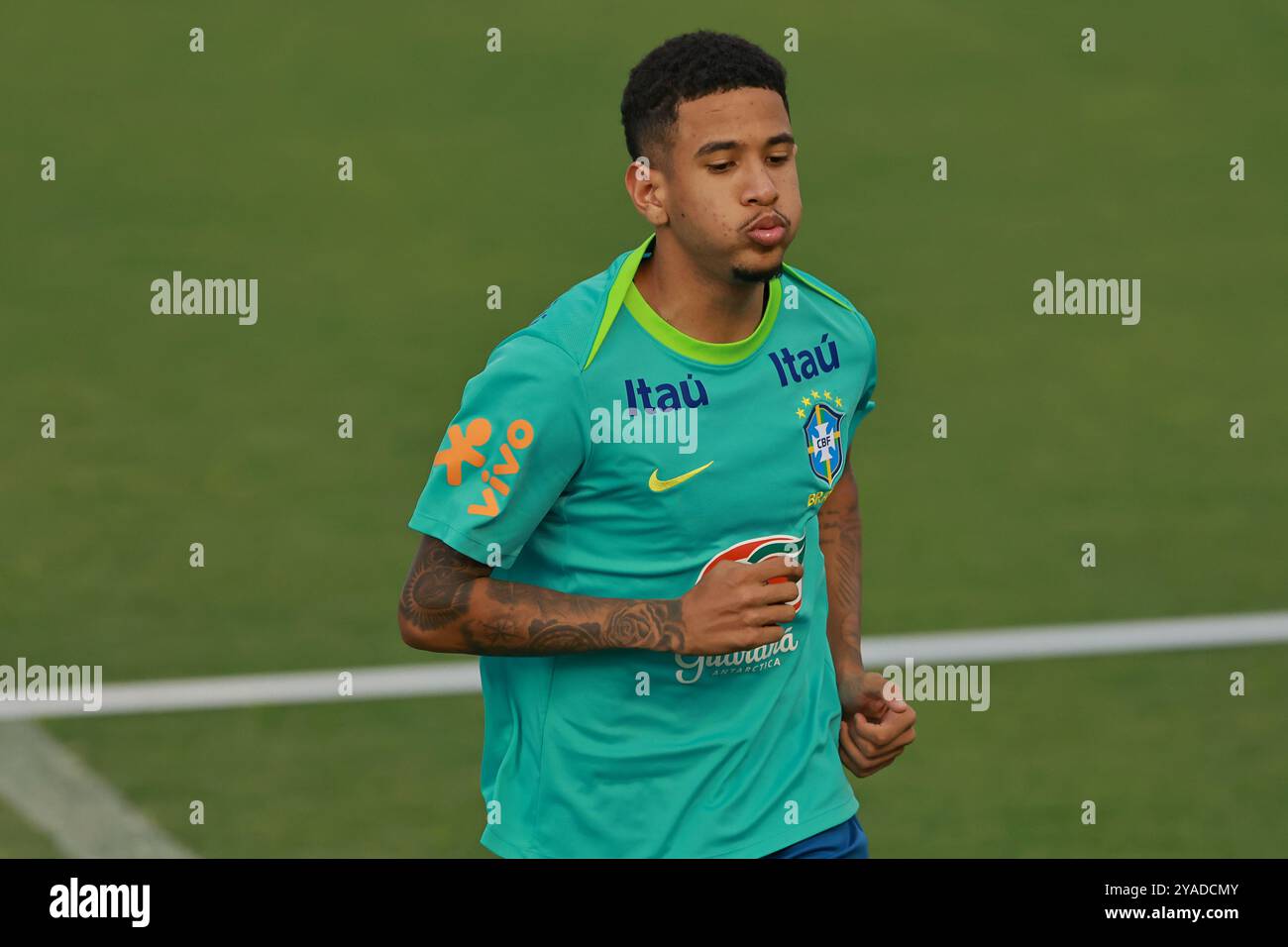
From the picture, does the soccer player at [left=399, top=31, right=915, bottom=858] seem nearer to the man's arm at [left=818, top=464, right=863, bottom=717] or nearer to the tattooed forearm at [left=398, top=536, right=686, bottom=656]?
the tattooed forearm at [left=398, top=536, right=686, bottom=656]

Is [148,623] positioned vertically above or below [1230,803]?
above

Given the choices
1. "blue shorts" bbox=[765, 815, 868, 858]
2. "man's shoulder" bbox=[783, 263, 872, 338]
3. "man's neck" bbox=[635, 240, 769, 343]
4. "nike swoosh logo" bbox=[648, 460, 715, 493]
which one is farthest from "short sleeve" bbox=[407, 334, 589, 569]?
"blue shorts" bbox=[765, 815, 868, 858]

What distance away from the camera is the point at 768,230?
227 inches

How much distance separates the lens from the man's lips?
5.76 meters

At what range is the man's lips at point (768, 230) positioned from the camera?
5762mm

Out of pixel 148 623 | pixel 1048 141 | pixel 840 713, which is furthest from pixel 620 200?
pixel 840 713

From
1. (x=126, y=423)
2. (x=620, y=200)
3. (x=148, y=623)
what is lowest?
(x=148, y=623)

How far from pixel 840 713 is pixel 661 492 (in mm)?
918

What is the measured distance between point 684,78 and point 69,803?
499 centimetres

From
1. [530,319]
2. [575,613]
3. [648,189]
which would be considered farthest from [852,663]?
[530,319]

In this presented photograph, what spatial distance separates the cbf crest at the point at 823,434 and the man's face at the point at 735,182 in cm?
43

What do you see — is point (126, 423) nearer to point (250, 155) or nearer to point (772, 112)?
point (250, 155)

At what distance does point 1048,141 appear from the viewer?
698 inches

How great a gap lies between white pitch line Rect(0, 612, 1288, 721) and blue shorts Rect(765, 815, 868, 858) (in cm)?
452
